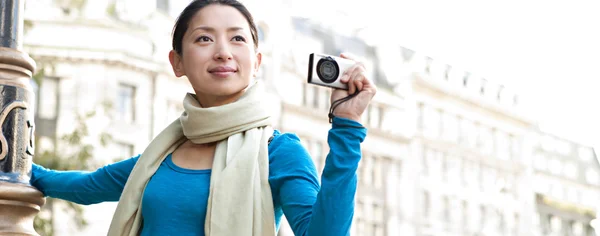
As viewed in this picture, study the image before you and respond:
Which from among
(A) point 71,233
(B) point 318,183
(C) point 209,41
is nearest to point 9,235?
(C) point 209,41

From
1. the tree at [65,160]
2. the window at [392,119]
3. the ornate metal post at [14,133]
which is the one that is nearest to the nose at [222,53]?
the ornate metal post at [14,133]

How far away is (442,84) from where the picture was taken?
155 ft

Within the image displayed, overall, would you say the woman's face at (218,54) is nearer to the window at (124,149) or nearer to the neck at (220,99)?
the neck at (220,99)

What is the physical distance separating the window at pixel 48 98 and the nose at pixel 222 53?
2884 cm

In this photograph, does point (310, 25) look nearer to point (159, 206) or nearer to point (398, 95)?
→ point (398, 95)

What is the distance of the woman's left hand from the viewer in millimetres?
2549

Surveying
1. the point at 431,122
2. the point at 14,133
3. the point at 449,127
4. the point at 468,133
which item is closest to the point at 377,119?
the point at 431,122

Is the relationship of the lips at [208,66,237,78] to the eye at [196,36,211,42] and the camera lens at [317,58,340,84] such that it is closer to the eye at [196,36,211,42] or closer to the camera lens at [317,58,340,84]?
the eye at [196,36,211,42]

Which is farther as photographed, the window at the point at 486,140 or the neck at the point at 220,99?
the window at the point at 486,140

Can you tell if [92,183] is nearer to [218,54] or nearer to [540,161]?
[218,54]

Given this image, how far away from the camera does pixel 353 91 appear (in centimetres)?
258

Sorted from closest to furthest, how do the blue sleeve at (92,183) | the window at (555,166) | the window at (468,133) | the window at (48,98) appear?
1. the blue sleeve at (92,183)
2. the window at (48,98)
3. the window at (468,133)
4. the window at (555,166)

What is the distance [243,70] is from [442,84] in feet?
147

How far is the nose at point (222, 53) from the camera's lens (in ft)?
9.40
